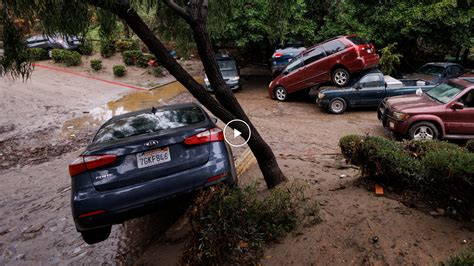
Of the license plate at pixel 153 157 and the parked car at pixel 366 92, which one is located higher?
the license plate at pixel 153 157

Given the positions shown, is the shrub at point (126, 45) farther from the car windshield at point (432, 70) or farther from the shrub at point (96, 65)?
the car windshield at point (432, 70)

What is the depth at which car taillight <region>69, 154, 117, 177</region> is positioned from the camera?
3297mm

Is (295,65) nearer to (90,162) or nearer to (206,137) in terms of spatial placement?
(206,137)

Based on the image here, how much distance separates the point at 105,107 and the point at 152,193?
1076 centimetres

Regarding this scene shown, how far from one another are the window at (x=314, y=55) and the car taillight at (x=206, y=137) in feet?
31.6

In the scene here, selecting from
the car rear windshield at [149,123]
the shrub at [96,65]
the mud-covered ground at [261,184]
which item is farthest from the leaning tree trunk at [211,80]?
the shrub at [96,65]

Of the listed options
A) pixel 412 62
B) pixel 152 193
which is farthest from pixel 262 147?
pixel 412 62

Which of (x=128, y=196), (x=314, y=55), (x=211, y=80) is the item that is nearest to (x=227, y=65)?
(x=314, y=55)

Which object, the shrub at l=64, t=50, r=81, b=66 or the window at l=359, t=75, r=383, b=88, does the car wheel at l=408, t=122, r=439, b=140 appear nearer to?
the window at l=359, t=75, r=383, b=88

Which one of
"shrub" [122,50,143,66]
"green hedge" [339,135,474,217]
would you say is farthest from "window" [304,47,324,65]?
"shrub" [122,50,143,66]

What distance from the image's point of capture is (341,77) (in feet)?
39.3

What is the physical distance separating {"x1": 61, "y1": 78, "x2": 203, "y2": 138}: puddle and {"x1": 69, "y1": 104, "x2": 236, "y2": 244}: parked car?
7.07 meters

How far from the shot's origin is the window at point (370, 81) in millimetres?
10836

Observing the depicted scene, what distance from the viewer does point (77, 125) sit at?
10.6 meters
